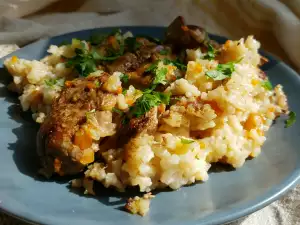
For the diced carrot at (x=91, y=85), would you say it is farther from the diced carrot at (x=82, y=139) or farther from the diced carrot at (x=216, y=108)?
the diced carrot at (x=216, y=108)

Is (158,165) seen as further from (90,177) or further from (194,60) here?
(194,60)

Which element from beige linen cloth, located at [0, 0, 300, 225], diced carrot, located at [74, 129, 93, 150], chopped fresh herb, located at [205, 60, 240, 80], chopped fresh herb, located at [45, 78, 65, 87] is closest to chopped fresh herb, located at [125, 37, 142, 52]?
chopped fresh herb, located at [45, 78, 65, 87]

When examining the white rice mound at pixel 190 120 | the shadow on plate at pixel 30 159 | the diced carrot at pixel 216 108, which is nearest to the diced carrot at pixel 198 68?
the white rice mound at pixel 190 120

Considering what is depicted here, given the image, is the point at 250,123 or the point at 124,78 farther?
the point at 124,78

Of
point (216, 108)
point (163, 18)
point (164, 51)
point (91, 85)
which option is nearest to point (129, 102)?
point (91, 85)

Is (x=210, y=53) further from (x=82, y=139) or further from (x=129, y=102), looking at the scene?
(x=82, y=139)

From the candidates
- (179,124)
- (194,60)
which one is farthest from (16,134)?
Answer: (194,60)

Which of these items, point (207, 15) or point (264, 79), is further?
point (207, 15)

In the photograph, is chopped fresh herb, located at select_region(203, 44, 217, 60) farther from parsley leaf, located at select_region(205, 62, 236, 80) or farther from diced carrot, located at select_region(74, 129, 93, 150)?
diced carrot, located at select_region(74, 129, 93, 150)
